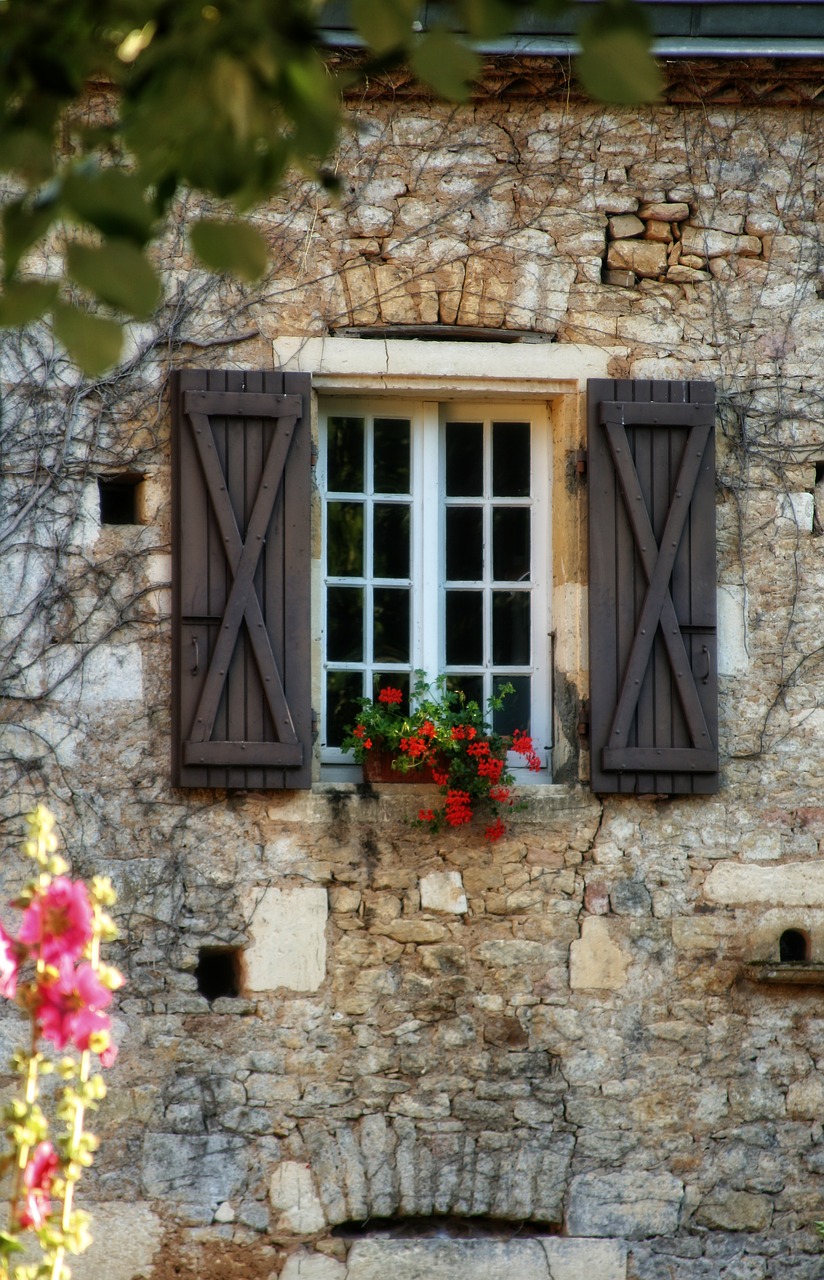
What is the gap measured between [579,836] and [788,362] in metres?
1.85

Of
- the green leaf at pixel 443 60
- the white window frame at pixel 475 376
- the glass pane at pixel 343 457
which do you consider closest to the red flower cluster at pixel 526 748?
the white window frame at pixel 475 376

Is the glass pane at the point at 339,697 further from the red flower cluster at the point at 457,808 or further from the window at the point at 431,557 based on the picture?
the red flower cluster at the point at 457,808

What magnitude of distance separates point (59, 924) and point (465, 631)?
3143 mm

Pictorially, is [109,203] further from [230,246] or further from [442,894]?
[442,894]

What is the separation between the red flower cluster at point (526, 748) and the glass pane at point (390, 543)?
744 mm

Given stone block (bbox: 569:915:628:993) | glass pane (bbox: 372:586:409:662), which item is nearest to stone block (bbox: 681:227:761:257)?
glass pane (bbox: 372:586:409:662)

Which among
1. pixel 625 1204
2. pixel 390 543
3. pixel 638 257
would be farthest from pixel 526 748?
pixel 638 257

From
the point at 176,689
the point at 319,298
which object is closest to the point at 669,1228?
the point at 176,689

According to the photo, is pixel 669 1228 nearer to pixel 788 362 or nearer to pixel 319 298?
pixel 788 362

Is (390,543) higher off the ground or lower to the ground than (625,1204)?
higher

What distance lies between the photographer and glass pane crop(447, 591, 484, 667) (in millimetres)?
5711

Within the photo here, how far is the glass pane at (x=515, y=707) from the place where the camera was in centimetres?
570

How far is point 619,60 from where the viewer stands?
2.04m

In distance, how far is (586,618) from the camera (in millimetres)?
5488
